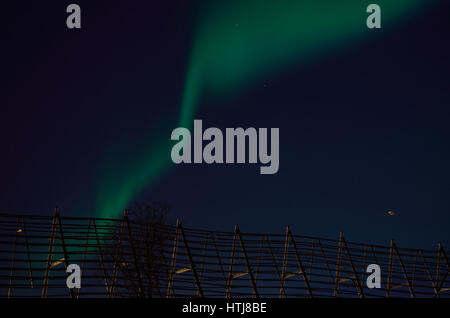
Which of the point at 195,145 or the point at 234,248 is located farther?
the point at 195,145

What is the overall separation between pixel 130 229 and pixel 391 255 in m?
11.2

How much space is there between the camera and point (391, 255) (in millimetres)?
24328

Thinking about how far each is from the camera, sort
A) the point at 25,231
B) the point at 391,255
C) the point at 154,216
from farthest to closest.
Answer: the point at 154,216, the point at 391,255, the point at 25,231

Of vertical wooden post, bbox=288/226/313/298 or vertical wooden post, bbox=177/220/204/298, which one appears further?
vertical wooden post, bbox=288/226/313/298

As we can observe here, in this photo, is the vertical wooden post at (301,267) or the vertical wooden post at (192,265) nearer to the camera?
the vertical wooden post at (192,265)

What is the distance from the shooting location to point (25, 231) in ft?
58.9

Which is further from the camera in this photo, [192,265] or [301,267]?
[301,267]

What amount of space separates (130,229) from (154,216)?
26.3 meters
